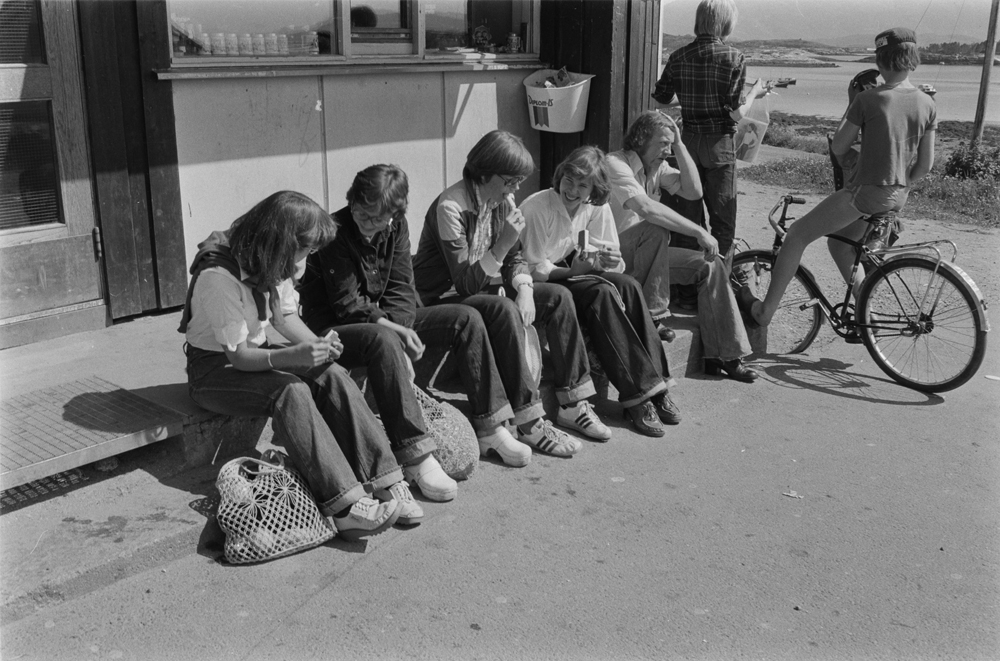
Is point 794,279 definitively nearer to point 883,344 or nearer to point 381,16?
point 883,344

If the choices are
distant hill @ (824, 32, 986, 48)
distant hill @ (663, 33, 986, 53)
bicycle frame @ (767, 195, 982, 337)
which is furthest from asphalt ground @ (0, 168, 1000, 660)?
distant hill @ (824, 32, 986, 48)

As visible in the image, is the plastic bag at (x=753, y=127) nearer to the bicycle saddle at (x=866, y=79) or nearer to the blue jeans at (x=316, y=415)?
the bicycle saddle at (x=866, y=79)

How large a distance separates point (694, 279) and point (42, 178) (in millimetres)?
3349

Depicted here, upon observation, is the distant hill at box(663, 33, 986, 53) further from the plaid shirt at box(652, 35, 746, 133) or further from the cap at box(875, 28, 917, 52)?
the cap at box(875, 28, 917, 52)

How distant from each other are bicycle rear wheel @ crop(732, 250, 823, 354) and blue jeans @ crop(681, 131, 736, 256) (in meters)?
0.17

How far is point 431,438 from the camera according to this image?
3977 mm

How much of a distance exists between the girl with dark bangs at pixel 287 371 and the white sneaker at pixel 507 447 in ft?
2.23

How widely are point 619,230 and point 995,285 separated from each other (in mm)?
3602

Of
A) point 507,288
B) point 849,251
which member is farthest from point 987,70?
point 507,288

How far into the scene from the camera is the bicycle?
5336 millimetres

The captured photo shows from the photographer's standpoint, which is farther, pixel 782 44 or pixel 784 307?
pixel 782 44

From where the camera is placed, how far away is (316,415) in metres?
3.62

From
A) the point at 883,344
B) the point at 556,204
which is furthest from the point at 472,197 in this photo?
the point at 883,344

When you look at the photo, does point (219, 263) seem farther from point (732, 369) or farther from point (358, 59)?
point (732, 369)
